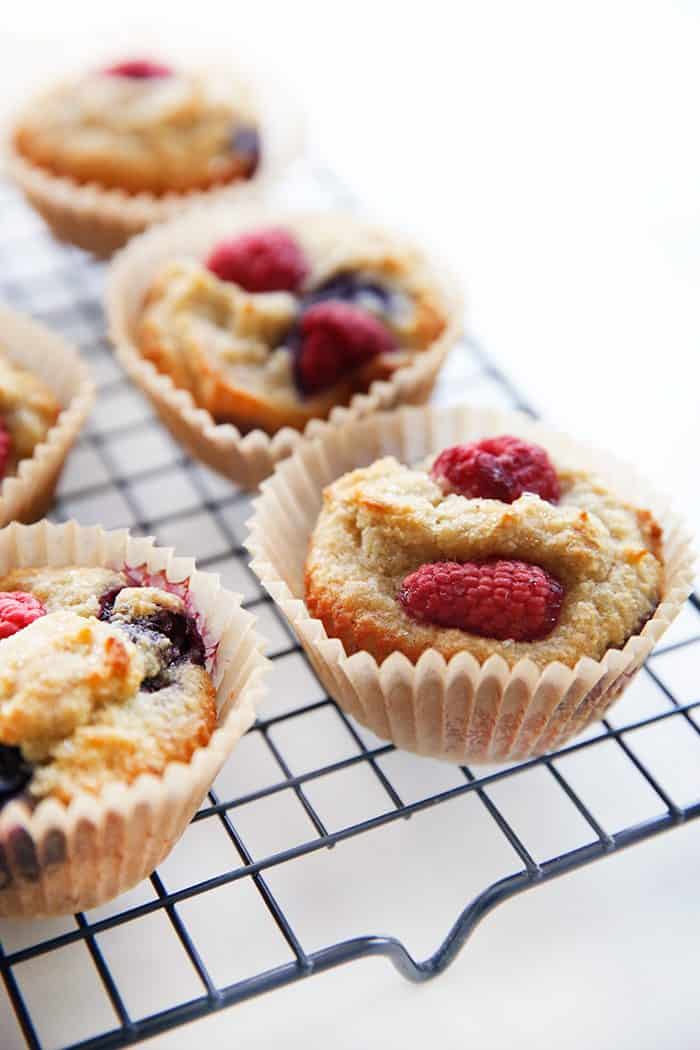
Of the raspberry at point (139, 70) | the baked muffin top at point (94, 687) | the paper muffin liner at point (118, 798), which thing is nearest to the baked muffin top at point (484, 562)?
the paper muffin liner at point (118, 798)

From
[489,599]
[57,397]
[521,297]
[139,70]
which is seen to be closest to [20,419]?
[57,397]

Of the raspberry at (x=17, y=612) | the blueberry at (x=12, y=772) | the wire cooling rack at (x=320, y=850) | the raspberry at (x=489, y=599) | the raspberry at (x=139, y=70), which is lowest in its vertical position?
the wire cooling rack at (x=320, y=850)

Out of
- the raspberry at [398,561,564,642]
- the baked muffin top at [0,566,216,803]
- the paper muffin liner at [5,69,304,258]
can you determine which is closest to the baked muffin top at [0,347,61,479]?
the baked muffin top at [0,566,216,803]

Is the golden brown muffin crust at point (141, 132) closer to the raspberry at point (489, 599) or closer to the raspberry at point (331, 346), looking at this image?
the raspberry at point (331, 346)

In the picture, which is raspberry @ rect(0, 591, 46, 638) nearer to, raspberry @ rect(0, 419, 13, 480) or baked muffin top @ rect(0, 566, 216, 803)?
baked muffin top @ rect(0, 566, 216, 803)

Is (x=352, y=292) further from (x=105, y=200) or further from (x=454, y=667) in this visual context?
(x=454, y=667)

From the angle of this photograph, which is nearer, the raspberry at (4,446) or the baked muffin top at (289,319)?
the raspberry at (4,446)

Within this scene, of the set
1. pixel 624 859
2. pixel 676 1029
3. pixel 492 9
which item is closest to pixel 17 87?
pixel 492 9

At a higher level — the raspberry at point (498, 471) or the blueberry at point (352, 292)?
the raspberry at point (498, 471)
